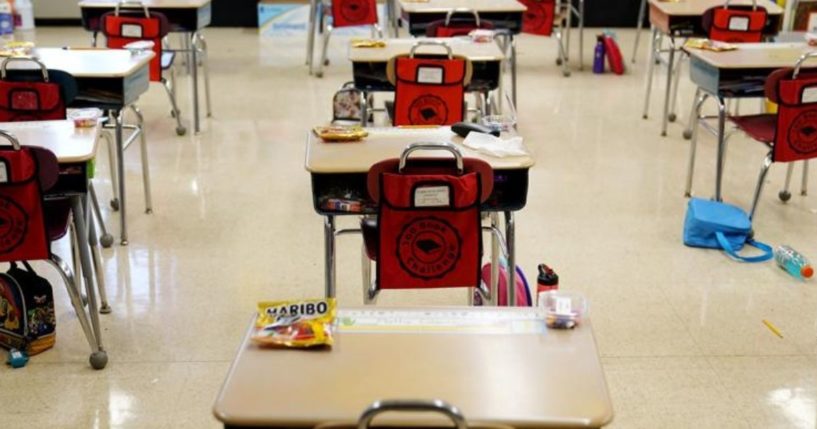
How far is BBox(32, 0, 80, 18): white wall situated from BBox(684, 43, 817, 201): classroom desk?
23.4 ft

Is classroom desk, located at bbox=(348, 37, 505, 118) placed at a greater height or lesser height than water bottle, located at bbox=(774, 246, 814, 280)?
greater

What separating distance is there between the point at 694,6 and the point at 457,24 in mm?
1661

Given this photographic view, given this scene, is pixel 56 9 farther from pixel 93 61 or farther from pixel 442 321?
pixel 442 321

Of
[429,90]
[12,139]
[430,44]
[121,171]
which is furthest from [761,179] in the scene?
[12,139]

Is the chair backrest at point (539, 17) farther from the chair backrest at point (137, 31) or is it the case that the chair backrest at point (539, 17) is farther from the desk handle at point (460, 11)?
the chair backrest at point (137, 31)

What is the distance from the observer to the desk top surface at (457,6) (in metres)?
6.46

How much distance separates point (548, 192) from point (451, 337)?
3.39 metres

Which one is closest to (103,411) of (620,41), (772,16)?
(772,16)

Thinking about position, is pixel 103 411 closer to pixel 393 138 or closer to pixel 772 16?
pixel 393 138

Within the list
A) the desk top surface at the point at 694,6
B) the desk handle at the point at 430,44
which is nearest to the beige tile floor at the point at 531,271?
the desk top surface at the point at 694,6

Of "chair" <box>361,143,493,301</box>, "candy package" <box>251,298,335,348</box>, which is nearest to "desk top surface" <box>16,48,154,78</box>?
"chair" <box>361,143,493,301</box>

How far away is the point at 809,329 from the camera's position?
3818 mm

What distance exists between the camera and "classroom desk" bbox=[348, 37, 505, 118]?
5.08m

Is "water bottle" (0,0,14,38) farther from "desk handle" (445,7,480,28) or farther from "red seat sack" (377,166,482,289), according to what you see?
"red seat sack" (377,166,482,289)
